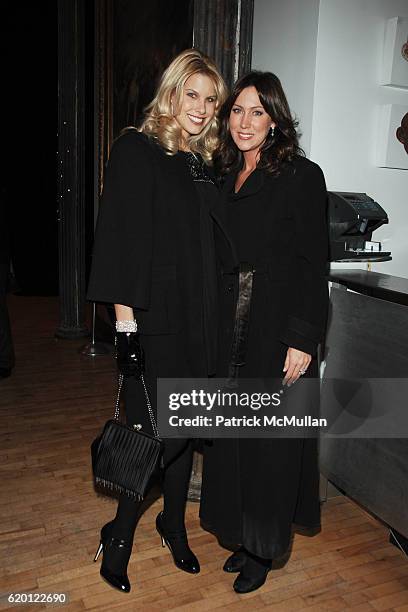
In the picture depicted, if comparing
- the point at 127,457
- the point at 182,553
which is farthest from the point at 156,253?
the point at 182,553

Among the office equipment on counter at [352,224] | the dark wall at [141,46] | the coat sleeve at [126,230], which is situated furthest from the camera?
the dark wall at [141,46]

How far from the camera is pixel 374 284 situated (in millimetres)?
2447

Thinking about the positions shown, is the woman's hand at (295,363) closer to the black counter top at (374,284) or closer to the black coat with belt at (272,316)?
the black coat with belt at (272,316)

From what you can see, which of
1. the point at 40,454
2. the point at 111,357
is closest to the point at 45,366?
the point at 111,357

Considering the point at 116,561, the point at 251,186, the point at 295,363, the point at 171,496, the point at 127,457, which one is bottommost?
the point at 116,561

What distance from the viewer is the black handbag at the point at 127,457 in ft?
6.18

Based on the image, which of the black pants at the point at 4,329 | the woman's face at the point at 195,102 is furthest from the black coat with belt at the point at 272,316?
the black pants at the point at 4,329

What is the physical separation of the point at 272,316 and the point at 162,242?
0.46 metres

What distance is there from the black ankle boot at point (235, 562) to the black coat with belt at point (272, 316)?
0.17 m

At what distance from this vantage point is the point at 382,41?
269 centimetres

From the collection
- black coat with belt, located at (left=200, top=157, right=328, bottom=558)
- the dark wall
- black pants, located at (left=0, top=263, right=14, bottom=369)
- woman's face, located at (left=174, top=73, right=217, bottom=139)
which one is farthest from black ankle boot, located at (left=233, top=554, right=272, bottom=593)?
the dark wall

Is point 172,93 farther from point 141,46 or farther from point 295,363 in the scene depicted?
point 141,46

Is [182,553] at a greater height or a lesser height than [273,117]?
lesser

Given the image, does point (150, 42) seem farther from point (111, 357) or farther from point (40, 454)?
point (40, 454)
